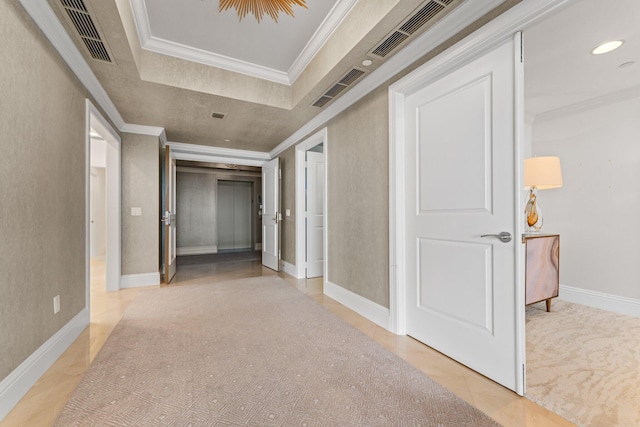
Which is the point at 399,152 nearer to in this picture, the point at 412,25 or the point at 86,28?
the point at 412,25

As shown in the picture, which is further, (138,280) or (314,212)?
(314,212)

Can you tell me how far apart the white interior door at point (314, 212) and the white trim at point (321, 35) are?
1.57 m

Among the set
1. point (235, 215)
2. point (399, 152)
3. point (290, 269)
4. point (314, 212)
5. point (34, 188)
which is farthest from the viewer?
point (235, 215)

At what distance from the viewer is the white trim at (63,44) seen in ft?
5.53

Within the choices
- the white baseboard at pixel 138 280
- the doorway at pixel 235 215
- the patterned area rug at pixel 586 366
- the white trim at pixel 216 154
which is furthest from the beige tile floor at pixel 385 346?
the doorway at pixel 235 215

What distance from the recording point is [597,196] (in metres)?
3.15

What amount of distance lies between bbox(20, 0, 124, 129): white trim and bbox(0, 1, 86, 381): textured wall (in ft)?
0.20

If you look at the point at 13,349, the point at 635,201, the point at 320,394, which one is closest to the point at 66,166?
the point at 13,349

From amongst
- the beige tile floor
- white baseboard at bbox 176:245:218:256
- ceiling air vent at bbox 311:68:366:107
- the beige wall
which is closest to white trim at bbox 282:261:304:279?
the beige wall

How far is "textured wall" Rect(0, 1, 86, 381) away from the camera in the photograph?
1.50m

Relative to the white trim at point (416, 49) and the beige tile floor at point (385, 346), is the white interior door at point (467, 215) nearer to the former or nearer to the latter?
the beige tile floor at point (385, 346)

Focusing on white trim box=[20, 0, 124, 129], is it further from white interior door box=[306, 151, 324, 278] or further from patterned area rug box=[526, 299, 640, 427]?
patterned area rug box=[526, 299, 640, 427]

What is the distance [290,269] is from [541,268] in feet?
11.4

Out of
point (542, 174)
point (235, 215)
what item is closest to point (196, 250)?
point (235, 215)
